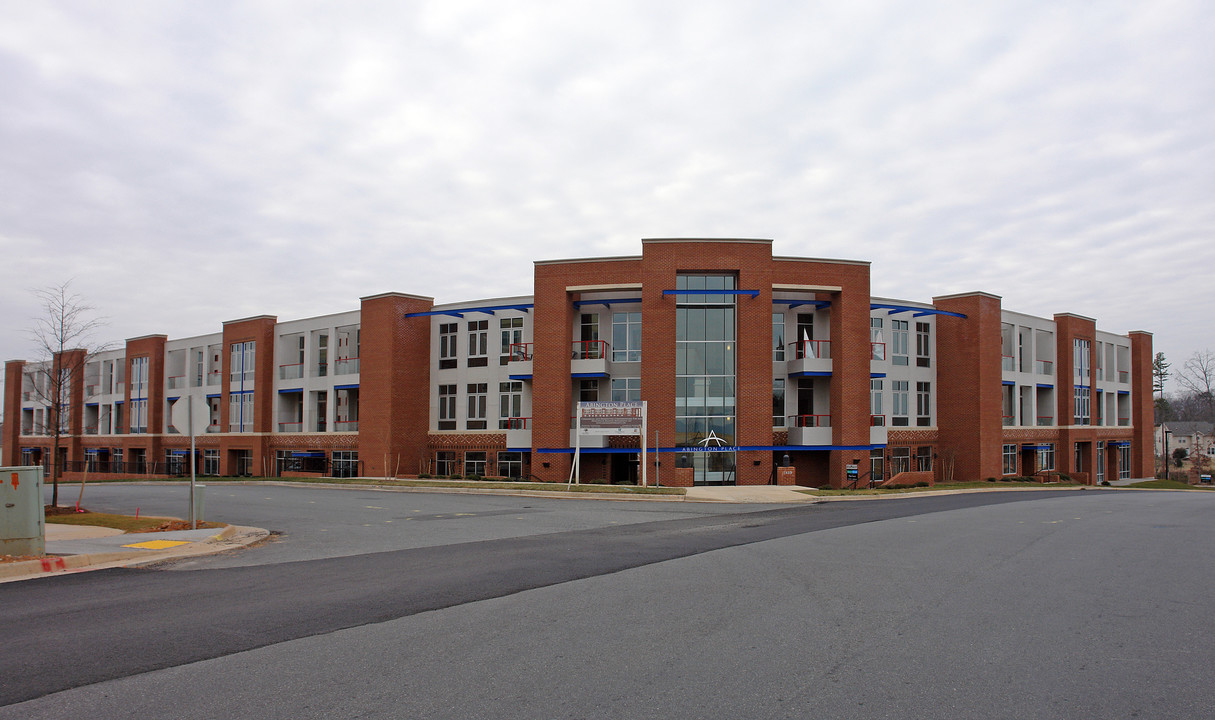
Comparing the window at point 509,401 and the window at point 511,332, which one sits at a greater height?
the window at point 511,332

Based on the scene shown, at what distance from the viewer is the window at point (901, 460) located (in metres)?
45.1

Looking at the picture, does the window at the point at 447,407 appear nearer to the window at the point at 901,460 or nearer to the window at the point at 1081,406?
the window at the point at 901,460

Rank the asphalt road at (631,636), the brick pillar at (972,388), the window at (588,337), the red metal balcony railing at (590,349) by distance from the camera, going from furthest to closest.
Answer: the brick pillar at (972,388)
the window at (588,337)
the red metal balcony railing at (590,349)
the asphalt road at (631,636)

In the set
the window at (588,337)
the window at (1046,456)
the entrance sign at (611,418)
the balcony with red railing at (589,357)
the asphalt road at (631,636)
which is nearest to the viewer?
the asphalt road at (631,636)

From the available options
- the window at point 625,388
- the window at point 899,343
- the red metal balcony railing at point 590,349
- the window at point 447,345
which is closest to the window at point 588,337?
the red metal balcony railing at point 590,349

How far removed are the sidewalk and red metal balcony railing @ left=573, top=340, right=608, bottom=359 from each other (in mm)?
24594

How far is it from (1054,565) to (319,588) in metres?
10.6

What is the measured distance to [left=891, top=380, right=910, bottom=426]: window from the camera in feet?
149

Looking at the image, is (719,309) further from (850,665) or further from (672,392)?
(850,665)

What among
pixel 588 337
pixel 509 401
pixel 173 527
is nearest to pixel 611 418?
pixel 588 337

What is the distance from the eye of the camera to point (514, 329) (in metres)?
44.6

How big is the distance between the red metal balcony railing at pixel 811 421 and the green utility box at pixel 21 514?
33.3 meters

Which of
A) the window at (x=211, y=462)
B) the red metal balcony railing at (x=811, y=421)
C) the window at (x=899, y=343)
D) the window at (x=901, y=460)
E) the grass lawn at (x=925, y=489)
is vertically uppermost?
the window at (x=899, y=343)

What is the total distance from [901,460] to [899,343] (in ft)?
22.4
